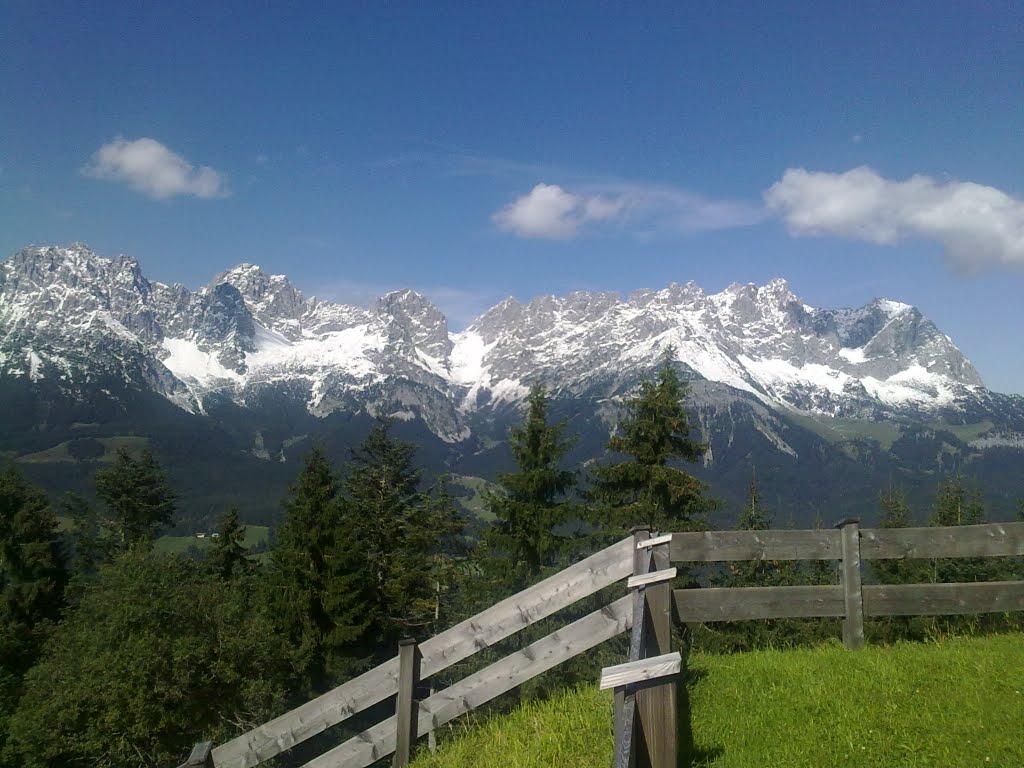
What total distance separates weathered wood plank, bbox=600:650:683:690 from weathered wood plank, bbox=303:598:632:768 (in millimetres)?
2749

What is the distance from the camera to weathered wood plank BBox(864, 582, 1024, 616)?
8438 millimetres

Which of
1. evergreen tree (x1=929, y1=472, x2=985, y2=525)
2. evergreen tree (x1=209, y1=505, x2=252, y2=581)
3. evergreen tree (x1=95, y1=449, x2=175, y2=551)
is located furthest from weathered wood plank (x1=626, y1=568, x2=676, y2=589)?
evergreen tree (x1=95, y1=449, x2=175, y2=551)

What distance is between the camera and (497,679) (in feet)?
24.6

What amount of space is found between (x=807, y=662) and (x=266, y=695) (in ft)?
81.9

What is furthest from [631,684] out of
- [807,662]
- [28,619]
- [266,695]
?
[28,619]

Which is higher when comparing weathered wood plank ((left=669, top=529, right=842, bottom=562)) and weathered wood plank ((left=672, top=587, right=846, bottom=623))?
weathered wood plank ((left=669, top=529, right=842, bottom=562))

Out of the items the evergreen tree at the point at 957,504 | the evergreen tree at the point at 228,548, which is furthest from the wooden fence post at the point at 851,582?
the evergreen tree at the point at 228,548

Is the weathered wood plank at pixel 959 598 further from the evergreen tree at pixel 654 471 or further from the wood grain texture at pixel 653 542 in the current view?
the evergreen tree at pixel 654 471

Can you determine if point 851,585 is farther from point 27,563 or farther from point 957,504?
point 27,563

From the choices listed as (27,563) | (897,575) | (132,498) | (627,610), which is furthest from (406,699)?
(132,498)

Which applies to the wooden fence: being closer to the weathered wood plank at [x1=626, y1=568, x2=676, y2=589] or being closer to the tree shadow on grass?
the weathered wood plank at [x1=626, y1=568, x2=676, y2=589]

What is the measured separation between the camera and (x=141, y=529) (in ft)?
168

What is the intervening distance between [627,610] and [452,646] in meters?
1.92

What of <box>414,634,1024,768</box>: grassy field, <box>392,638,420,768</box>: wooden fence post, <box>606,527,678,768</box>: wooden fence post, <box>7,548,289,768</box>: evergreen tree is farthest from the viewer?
<box>7,548,289,768</box>: evergreen tree
